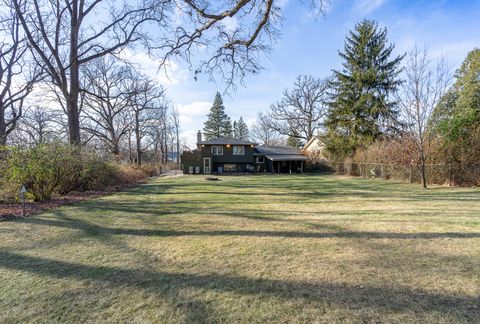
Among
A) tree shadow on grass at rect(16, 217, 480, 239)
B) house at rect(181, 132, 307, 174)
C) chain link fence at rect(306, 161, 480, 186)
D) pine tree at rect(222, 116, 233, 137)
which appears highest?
pine tree at rect(222, 116, 233, 137)

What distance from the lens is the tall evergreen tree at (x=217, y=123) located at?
57.1 metres

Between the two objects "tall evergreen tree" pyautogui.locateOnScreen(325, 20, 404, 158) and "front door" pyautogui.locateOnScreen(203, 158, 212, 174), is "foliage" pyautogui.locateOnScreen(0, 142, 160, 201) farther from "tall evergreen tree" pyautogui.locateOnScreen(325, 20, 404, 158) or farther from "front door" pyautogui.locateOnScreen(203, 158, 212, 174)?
"tall evergreen tree" pyautogui.locateOnScreen(325, 20, 404, 158)

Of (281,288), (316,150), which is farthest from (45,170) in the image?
(316,150)

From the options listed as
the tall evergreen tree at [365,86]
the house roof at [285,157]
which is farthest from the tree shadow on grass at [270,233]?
the house roof at [285,157]

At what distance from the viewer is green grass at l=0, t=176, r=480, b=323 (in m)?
2.54

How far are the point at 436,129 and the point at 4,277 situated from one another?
18.9 metres

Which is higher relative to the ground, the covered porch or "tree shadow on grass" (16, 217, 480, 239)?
the covered porch

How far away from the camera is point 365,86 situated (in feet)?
88.9

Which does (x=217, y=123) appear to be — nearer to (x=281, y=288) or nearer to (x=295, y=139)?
(x=295, y=139)

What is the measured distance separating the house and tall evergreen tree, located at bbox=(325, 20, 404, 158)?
872 centimetres

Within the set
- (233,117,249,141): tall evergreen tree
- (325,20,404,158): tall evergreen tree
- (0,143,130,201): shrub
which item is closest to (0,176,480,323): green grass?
(0,143,130,201): shrub

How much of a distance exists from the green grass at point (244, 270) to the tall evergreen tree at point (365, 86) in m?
22.0

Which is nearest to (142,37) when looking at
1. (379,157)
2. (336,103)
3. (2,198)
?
(2,198)

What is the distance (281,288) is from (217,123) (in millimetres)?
55352
